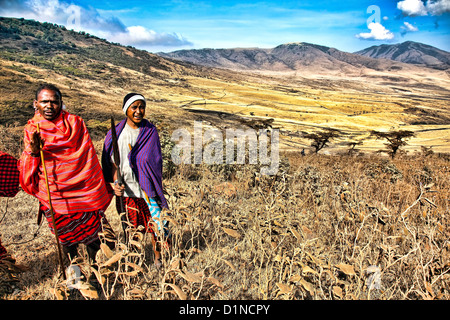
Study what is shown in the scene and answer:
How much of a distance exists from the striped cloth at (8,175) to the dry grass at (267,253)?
25.4 inches

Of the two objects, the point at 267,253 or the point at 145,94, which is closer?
the point at 267,253

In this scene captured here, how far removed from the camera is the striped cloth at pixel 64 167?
6.50ft

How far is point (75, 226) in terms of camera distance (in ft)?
7.12

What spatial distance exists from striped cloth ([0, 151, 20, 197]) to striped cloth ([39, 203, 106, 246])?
0.24 metres

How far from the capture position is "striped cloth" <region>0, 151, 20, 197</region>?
2.02 metres

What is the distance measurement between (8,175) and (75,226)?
60 centimetres

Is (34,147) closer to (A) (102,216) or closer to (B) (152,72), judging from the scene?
(A) (102,216)

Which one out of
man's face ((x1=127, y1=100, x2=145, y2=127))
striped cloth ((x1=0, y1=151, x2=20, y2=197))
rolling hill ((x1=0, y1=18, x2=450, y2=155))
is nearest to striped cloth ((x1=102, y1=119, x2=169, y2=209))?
man's face ((x1=127, y1=100, x2=145, y2=127))

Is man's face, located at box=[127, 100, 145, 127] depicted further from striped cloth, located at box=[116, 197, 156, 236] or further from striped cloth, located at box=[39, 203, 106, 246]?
striped cloth, located at box=[39, 203, 106, 246]

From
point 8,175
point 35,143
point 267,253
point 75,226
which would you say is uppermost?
point 35,143

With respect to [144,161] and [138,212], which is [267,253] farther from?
[144,161]

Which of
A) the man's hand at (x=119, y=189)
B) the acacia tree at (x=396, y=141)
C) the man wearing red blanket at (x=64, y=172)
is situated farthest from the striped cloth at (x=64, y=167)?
the acacia tree at (x=396, y=141)

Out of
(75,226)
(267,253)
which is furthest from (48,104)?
(267,253)

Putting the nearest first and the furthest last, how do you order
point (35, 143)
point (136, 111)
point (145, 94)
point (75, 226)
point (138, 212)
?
1. point (35, 143)
2. point (75, 226)
3. point (136, 111)
4. point (138, 212)
5. point (145, 94)
